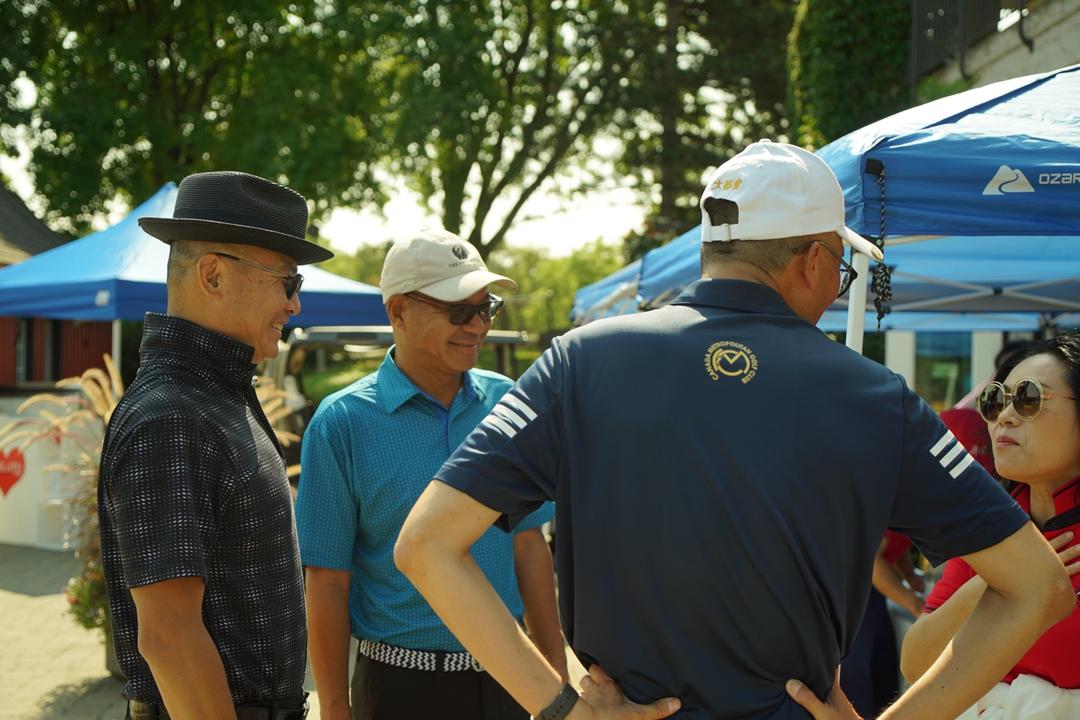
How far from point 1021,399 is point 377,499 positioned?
1.65 m

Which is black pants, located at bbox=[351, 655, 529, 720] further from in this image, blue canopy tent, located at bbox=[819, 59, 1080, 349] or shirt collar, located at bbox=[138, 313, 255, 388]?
blue canopy tent, located at bbox=[819, 59, 1080, 349]

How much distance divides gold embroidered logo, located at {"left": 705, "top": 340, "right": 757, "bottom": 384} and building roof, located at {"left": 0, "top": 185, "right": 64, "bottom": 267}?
67.9 ft

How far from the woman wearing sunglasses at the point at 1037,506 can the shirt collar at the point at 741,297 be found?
0.91 meters

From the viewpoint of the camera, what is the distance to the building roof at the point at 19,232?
20484 mm

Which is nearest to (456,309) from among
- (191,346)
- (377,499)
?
(377,499)

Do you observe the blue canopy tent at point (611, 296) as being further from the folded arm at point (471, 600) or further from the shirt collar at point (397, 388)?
the folded arm at point (471, 600)

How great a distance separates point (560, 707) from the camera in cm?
163

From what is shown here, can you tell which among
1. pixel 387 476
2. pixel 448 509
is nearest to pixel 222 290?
pixel 387 476

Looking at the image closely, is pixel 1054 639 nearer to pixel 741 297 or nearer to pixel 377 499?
pixel 741 297

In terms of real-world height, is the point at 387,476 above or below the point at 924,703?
above

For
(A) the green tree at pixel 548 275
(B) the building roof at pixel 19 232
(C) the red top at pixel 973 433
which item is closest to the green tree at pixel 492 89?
(B) the building roof at pixel 19 232

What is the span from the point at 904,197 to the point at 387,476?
1.66 meters

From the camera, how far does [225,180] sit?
2.45 m

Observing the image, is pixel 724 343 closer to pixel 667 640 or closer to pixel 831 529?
pixel 831 529
